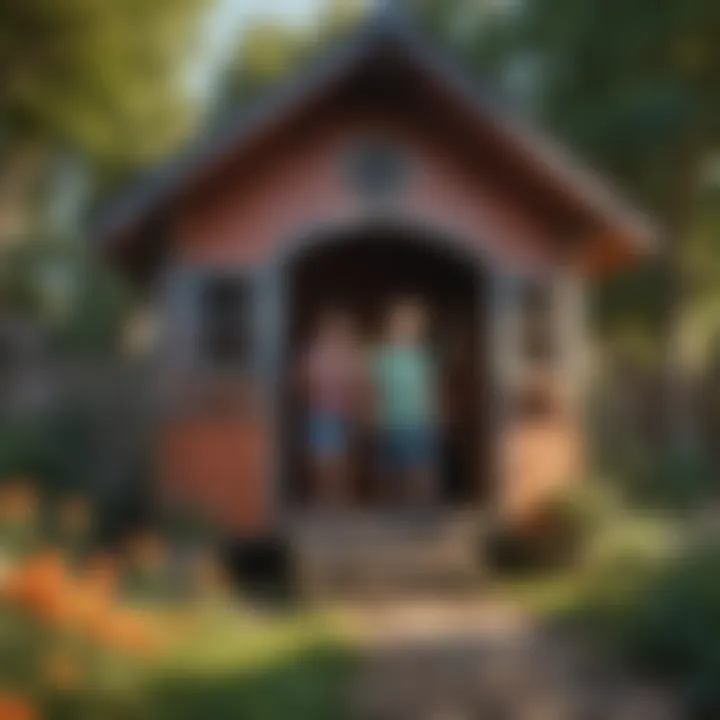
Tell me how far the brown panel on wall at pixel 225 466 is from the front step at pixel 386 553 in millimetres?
391

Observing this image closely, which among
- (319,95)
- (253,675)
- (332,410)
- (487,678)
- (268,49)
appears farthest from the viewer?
(268,49)

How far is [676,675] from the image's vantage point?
7.65 metres

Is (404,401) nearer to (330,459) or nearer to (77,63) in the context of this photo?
(330,459)

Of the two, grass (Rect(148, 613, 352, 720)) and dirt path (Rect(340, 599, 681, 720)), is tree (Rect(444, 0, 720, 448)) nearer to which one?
dirt path (Rect(340, 599, 681, 720))

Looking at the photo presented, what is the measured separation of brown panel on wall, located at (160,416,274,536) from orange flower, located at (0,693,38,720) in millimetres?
6012

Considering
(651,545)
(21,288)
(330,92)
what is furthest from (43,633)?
(21,288)

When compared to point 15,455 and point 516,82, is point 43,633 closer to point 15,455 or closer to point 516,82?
point 15,455

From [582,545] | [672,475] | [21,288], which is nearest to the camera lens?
[582,545]

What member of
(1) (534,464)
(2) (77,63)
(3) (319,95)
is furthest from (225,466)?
(2) (77,63)

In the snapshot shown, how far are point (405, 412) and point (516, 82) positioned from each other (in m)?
9.83

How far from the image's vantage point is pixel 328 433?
12.5 meters

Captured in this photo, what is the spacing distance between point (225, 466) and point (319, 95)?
9.66 feet

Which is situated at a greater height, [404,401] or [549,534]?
[404,401]

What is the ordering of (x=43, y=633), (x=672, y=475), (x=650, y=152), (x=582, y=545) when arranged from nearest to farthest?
(x=43, y=633), (x=582, y=545), (x=672, y=475), (x=650, y=152)
